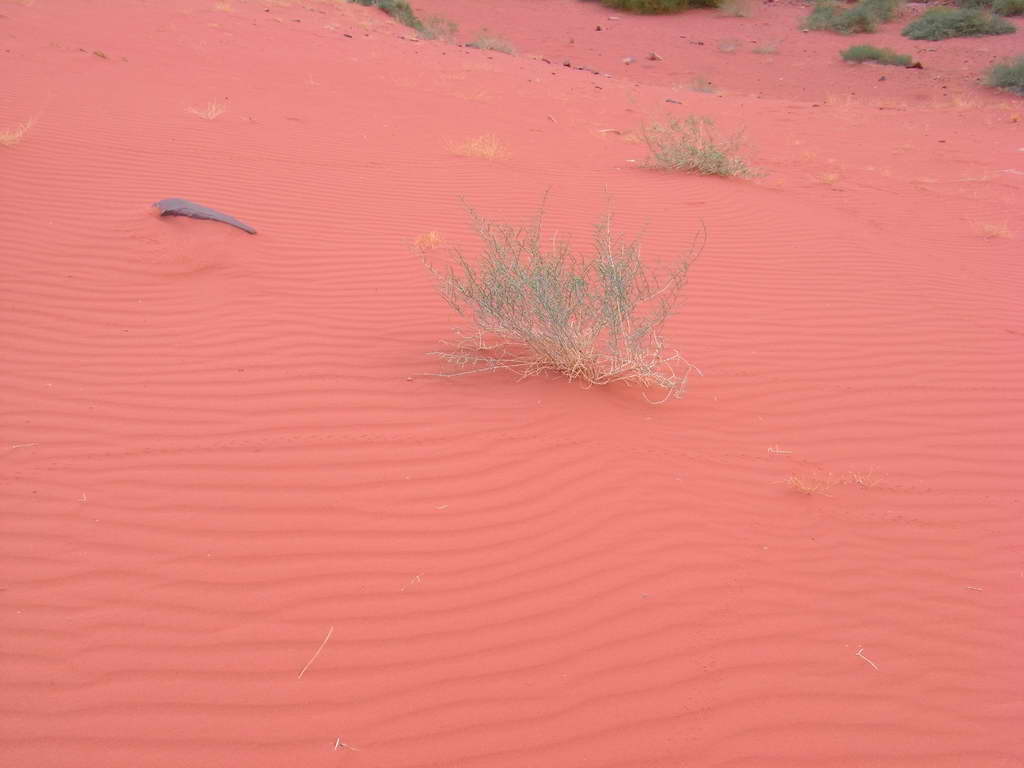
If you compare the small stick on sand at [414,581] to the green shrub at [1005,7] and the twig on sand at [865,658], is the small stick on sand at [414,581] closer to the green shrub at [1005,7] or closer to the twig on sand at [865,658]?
the twig on sand at [865,658]

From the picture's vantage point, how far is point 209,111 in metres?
8.85

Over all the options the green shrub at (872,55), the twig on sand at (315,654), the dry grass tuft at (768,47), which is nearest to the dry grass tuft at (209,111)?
the twig on sand at (315,654)

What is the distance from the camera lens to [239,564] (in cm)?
287

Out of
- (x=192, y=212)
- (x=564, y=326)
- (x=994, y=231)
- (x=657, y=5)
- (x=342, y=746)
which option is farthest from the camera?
(x=657, y=5)

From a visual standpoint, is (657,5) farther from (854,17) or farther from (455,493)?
(455,493)

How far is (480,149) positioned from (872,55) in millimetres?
16590

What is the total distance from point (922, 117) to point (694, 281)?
12.0 m

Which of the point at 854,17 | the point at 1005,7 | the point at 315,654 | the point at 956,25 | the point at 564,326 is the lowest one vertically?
the point at 315,654

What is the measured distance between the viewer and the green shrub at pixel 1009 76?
55.3 ft

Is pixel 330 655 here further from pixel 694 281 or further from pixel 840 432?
pixel 694 281

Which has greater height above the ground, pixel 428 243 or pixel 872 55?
pixel 872 55

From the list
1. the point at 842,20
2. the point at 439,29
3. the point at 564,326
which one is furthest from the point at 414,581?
the point at 842,20

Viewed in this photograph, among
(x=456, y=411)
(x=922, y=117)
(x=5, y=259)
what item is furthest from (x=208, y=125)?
(x=922, y=117)

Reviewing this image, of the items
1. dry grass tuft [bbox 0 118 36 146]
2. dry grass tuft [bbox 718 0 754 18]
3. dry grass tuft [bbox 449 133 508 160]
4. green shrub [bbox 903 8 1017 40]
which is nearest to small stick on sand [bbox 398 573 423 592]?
dry grass tuft [bbox 0 118 36 146]
